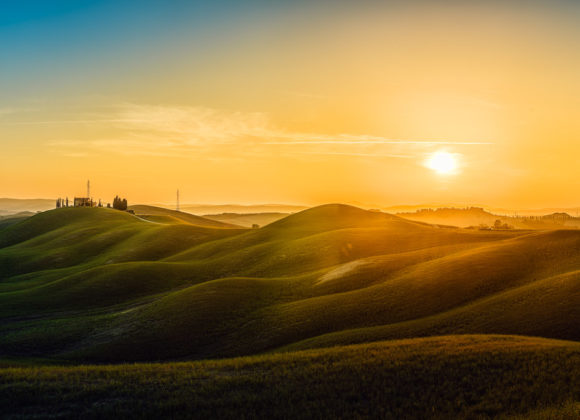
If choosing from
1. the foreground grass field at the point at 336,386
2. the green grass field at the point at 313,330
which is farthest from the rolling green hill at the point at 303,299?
the foreground grass field at the point at 336,386

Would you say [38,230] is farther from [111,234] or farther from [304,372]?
[304,372]

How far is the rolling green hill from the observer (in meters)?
41.8

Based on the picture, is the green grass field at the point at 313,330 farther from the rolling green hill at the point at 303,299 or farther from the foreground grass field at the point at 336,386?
the rolling green hill at the point at 303,299

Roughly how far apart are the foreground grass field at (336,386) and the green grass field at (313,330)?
12cm

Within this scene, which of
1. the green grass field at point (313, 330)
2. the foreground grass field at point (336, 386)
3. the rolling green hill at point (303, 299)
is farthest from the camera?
the rolling green hill at point (303, 299)

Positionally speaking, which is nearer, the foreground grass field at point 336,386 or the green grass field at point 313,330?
the foreground grass field at point 336,386

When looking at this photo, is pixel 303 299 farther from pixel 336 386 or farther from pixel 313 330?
pixel 336 386

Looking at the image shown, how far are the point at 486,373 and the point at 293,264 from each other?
208 feet

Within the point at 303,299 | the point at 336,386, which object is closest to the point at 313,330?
the point at 303,299

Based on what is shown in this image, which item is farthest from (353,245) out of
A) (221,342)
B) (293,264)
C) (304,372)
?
(304,372)

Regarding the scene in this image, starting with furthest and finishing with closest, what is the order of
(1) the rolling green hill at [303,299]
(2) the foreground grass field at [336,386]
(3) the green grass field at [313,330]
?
1. (1) the rolling green hill at [303,299]
2. (3) the green grass field at [313,330]
3. (2) the foreground grass field at [336,386]

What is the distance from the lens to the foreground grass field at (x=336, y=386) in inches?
853

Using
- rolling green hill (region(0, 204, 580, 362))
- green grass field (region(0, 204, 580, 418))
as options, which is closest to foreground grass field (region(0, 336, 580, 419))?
green grass field (region(0, 204, 580, 418))

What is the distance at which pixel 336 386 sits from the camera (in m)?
24.6
